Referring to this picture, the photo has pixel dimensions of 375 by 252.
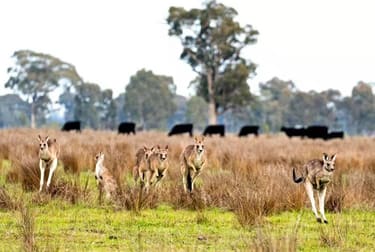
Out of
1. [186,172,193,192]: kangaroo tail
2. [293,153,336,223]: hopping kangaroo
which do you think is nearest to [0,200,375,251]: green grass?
[293,153,336,223]: hopping kangaroo

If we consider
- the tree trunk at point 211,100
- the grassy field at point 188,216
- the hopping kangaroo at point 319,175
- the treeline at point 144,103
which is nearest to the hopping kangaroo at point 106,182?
the grassy field at point 188,216

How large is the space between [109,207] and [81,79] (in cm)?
10317

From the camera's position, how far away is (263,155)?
2422 cm

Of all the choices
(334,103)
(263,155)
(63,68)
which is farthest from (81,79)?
(263,155)

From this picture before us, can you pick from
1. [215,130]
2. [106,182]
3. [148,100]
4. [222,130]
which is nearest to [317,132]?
[222,130]

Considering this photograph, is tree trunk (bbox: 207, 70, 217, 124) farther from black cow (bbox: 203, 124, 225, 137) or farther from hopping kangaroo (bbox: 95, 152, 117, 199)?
hopping kangaroo (bbox: 95, 152, 117, 199)

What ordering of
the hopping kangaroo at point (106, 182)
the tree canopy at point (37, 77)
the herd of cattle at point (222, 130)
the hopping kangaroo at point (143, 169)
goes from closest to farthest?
the hopping kangaroo at point (106, 182), the hopping kangaroo at point (143, 169), the herd of cattle at point (222, 130), the tree canopy at point (37, 77)

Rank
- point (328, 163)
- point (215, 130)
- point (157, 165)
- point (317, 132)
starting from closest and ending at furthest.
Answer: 1. point (328, 163)
2. point (157, 165)
3. point (317, 132)
4. point (215, 130)

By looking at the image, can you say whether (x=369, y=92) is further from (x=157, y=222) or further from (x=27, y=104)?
(x=157, y=222)

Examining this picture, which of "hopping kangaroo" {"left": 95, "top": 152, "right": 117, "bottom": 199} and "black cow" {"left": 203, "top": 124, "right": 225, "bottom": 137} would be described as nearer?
"hopping kangaroo" {"left": 95, "top": 152, "right": 117, "bottom": 199}

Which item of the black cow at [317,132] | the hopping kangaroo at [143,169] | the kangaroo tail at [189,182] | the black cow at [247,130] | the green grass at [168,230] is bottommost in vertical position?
the green grass at [168,230]

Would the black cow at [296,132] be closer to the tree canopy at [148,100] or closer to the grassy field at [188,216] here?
the grassy field at [188,216]

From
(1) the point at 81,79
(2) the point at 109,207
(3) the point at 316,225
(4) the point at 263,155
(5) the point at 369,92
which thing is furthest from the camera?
(1) the point at 81,79

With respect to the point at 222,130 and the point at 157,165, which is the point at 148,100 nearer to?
the point at 222,130
